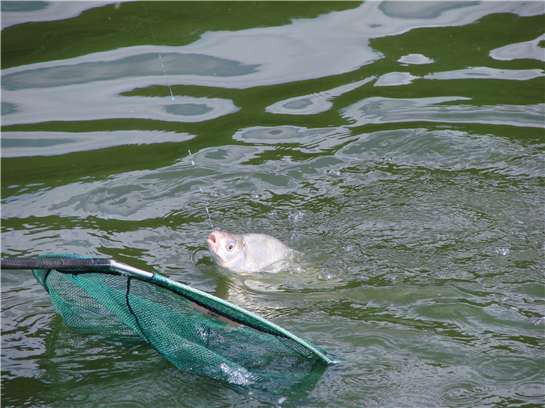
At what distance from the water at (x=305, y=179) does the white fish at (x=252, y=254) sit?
130mm

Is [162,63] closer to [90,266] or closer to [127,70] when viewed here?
[127,70]

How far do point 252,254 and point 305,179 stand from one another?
156 centimetres

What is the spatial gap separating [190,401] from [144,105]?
5392 millimetres

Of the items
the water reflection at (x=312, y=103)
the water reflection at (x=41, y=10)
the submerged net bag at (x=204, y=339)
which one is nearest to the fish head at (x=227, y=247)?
the submerged net bag at (x=204, y=339)

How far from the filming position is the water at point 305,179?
584cm

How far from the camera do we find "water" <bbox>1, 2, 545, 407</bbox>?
5836 mm

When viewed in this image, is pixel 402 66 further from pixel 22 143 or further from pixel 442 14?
pixel 22 143

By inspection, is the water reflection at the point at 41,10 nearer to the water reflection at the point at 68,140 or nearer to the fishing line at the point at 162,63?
the fishing line at the point at 162,63

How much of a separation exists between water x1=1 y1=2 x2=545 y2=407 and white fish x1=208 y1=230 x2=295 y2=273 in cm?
13

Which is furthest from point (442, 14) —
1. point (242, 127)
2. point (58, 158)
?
point (58, 158)

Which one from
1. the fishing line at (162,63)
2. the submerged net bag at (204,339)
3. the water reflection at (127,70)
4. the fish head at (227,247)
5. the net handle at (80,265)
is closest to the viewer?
the net handle at (80,265)

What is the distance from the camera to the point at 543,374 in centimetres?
556

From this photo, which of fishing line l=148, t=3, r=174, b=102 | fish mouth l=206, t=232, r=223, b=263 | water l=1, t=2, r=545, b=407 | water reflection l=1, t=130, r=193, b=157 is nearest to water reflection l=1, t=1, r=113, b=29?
water l=1, t=2, r=545, b=407

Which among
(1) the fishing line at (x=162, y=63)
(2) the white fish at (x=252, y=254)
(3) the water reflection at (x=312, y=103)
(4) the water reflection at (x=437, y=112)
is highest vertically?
(1) the fishing line at (x=162, y=63)
